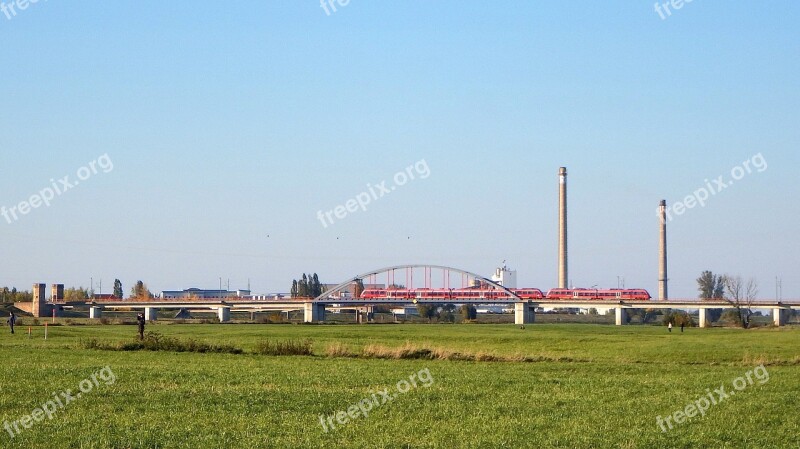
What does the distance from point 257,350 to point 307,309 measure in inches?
4025

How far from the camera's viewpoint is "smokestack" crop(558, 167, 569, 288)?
511 feet

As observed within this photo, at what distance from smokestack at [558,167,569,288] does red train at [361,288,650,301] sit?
5877 millimetres

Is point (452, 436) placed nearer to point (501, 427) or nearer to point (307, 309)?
point (501, 427)

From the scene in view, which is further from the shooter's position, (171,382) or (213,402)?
(171,382)

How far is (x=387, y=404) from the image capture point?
2178 centimetres

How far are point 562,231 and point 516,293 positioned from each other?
1219cm

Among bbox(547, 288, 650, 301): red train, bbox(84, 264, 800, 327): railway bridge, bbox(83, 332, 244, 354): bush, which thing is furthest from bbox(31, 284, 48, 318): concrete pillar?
bbox(83, 332, 244, 354): bush

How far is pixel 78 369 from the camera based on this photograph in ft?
93.8

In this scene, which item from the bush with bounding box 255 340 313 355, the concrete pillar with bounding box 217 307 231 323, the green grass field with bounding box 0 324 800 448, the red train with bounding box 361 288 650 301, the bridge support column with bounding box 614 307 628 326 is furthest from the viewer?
the red train with bounding box 361 288 650 301

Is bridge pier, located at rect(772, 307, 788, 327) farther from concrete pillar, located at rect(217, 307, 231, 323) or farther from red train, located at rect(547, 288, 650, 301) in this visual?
concrete pillar, located at rect(217, 307, 231, 323)

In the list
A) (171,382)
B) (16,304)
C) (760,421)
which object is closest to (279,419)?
(171,382)

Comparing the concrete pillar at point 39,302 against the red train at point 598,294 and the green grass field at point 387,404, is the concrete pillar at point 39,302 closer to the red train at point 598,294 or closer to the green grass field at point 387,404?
the red train at point 598,294

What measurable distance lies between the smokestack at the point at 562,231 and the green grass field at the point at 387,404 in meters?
120

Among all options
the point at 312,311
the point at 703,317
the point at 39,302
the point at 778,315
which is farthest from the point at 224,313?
the point at 778,315
